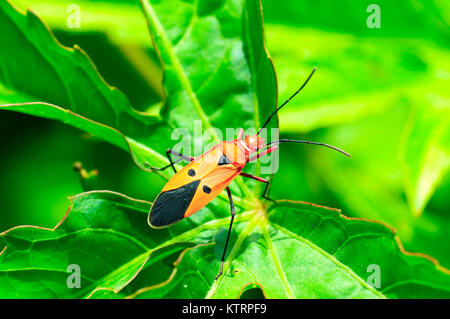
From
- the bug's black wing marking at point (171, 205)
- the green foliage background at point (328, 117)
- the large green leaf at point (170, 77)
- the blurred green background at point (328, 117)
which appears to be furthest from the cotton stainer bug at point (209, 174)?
the blurred green background at point (328, 117)

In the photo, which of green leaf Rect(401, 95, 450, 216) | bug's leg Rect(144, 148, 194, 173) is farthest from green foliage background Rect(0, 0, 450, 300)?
bug's leg Rect(144, 148, 194, 173)

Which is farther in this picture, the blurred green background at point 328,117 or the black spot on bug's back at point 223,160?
the blurred green background at point 328,117

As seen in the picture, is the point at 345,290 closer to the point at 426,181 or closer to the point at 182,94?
the point at 426,181

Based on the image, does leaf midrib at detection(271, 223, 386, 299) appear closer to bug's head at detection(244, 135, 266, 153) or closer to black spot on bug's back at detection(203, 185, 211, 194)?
black spot on bug's back at detection(203, 185, 211, 194)

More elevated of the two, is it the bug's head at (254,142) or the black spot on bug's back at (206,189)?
the bug's head at (254,142)

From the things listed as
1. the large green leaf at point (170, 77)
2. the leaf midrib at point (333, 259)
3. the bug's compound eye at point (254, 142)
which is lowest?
the leaf midrib at point (333, 259)

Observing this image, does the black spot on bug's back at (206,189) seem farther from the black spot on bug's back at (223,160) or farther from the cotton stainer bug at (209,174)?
the black spot on bug's back at (223,160)

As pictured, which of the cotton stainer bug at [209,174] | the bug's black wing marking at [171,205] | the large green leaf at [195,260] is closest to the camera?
the large green leaf at [195,260]

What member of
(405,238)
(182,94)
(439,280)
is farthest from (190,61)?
(405,238)
